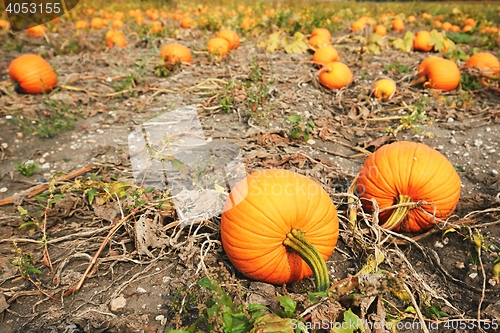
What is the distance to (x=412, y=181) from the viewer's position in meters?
2.41

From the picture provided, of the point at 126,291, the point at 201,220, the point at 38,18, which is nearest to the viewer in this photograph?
the point at 126,291

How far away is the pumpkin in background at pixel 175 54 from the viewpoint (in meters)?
5.89

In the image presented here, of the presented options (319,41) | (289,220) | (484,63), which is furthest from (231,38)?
(289,220)

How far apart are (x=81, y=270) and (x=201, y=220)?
2.81 ft

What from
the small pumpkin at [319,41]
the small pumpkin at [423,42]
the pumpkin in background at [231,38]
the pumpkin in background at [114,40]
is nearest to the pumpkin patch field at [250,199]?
the small pumpkin at [319,41]

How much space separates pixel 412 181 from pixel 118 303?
2.08 meters

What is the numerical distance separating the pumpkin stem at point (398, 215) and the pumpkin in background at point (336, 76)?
301cm

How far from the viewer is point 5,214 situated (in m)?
2.83

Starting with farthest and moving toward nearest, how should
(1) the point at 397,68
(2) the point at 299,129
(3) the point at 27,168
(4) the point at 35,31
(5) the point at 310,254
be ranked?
(4) the point at 35,31 → (1) the point at 397,68 → (2) the point at 299,129 → (3) the point at 27,168 → (5) the point at 310,254

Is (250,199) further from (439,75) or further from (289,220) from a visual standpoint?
(439,75)

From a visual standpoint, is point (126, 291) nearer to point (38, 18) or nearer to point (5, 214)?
point (5, 214)

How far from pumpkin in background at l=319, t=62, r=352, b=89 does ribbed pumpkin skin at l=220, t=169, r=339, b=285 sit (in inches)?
132

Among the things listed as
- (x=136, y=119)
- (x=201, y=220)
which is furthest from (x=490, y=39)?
(x=201, y=220)

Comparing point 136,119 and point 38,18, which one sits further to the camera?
point 38,18
